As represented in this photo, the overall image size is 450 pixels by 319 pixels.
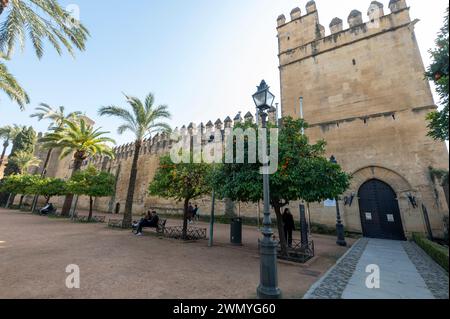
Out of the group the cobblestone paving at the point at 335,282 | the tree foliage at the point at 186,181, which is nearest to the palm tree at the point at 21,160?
the tree foliage at the point at 186,181

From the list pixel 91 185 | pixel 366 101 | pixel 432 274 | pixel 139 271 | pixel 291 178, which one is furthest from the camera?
pixel 91 185

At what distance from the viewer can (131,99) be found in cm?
1496

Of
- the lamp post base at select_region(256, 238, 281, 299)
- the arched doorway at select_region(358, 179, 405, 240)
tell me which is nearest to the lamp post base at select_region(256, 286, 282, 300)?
the lamp post base at select_region(256, 238, 281, 299)

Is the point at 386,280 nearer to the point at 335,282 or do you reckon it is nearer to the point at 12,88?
the point at 335,282

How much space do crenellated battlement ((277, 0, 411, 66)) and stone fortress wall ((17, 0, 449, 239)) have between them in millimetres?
65

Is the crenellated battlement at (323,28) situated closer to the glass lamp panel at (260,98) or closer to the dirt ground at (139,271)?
the glass lamp panel at (260,98)

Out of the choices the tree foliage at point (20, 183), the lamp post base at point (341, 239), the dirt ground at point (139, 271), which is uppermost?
the tree foliage at point (20, 183)

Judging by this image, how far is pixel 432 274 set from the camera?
17.4 feet

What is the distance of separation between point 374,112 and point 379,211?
6.69 m

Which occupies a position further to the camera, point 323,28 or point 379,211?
point 323,28

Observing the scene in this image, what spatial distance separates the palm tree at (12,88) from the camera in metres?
9.88

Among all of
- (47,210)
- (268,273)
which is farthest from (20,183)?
(268,273)

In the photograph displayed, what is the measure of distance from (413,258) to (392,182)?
7096mm

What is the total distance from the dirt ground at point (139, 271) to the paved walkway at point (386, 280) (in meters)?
0.41
